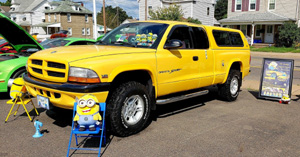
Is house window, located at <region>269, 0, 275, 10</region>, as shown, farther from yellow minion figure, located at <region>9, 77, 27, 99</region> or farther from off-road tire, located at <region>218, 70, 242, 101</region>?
yellow minion figure, located at <region>9, 77, 27, 99</region>

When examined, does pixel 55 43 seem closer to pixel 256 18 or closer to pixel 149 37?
pixel 149 37

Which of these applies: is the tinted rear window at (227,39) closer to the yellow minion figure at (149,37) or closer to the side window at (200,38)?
the side window at (200,38)

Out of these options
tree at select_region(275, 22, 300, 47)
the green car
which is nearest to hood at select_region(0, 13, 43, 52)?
the green car

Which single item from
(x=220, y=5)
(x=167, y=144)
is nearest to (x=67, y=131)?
(x=167, y=144)

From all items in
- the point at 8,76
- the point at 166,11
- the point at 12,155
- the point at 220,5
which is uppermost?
the point at 220,5

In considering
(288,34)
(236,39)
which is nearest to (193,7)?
(288,34)

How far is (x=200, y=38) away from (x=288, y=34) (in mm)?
25093

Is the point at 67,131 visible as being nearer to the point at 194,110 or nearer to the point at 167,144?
the point at 167,144

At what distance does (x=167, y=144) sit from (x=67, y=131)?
176cm

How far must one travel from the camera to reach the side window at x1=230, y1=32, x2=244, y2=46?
727 cm

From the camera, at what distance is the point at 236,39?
745 centimetres

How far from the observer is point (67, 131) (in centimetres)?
483

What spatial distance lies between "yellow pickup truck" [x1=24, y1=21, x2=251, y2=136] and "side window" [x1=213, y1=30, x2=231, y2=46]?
0.03 metres

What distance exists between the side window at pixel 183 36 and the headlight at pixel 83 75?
211cm
